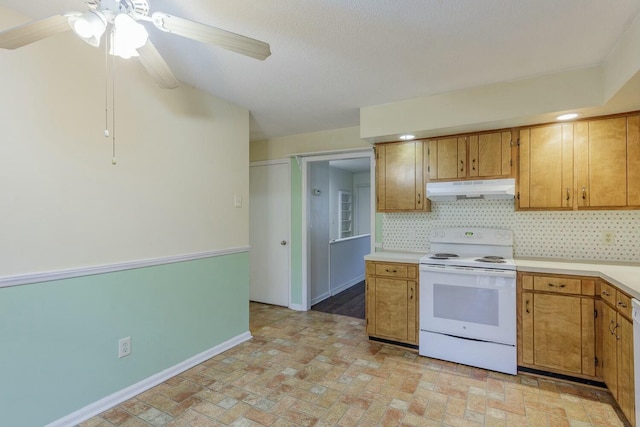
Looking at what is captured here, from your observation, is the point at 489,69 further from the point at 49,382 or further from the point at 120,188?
the point at 49,382

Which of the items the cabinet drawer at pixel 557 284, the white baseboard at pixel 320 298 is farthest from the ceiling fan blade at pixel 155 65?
the white baseboard at pixel 320 298

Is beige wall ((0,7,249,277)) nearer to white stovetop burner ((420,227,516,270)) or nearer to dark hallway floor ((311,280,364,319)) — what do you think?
dark hallway floor ((311,280,364,319))

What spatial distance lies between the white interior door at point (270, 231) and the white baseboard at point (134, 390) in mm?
1426

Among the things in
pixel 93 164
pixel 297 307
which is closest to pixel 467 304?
pixel 297 307

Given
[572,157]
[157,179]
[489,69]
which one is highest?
[489,69]

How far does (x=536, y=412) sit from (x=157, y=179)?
3.12 metres

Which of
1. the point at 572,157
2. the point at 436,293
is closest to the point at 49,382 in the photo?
the point at 436,293

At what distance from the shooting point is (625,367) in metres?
1.89

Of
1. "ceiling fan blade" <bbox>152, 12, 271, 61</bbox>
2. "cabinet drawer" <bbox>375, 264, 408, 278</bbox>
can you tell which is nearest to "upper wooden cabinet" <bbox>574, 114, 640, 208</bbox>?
"cabinet drawer" <bbox>375, 264, 408, 278</bbox>

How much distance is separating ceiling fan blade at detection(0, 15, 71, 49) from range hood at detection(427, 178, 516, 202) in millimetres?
2850

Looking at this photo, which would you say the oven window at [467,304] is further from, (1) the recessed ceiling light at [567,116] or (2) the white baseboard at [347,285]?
(2) the white baseboard at [347,285]

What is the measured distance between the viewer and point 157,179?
2439mm

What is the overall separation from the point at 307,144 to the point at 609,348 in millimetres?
3497

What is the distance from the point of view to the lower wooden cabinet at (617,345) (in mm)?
1828
